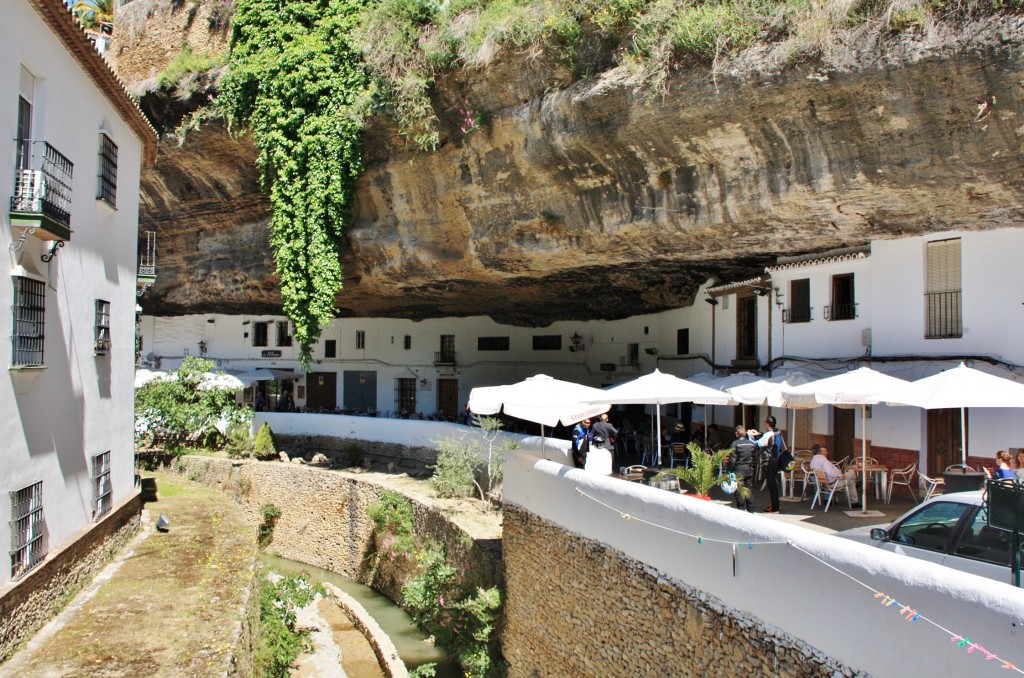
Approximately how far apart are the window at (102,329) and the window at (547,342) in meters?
15.5

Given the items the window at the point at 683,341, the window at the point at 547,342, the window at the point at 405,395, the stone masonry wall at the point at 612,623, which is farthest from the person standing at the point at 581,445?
the window at the point at 405,395

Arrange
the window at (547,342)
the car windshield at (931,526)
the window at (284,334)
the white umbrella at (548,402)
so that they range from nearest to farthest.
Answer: the car windshield at (931,526)
the white umbrella at (548,402)
the window at (547,342)
the window at (284,334)

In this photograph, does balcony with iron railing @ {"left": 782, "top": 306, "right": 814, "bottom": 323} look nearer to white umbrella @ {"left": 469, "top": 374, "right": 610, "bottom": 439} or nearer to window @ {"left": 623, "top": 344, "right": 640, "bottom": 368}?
white umbrella @ {"left": 469, "top": 374, "right": 610, "bottom": 439}

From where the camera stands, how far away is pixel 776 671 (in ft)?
19.1

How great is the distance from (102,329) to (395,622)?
838 centimetres

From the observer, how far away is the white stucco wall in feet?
26.9

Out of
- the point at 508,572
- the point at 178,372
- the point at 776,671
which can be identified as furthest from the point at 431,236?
the point at 776,671

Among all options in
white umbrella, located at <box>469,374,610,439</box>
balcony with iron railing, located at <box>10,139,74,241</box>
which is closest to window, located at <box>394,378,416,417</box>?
white umbrella, located at <box>469,374,610,439</box>

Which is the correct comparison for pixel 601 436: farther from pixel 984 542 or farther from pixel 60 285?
pixel 60 285

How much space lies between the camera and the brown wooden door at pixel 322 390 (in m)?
28.9

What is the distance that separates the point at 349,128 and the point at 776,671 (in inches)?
539

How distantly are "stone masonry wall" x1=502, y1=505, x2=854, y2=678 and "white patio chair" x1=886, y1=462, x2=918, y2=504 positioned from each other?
17.1ft

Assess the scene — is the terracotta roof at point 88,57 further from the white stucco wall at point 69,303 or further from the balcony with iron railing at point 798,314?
the balcony with iron railing at point 798,314

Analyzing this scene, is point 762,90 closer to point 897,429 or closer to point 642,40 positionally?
point 642,40
